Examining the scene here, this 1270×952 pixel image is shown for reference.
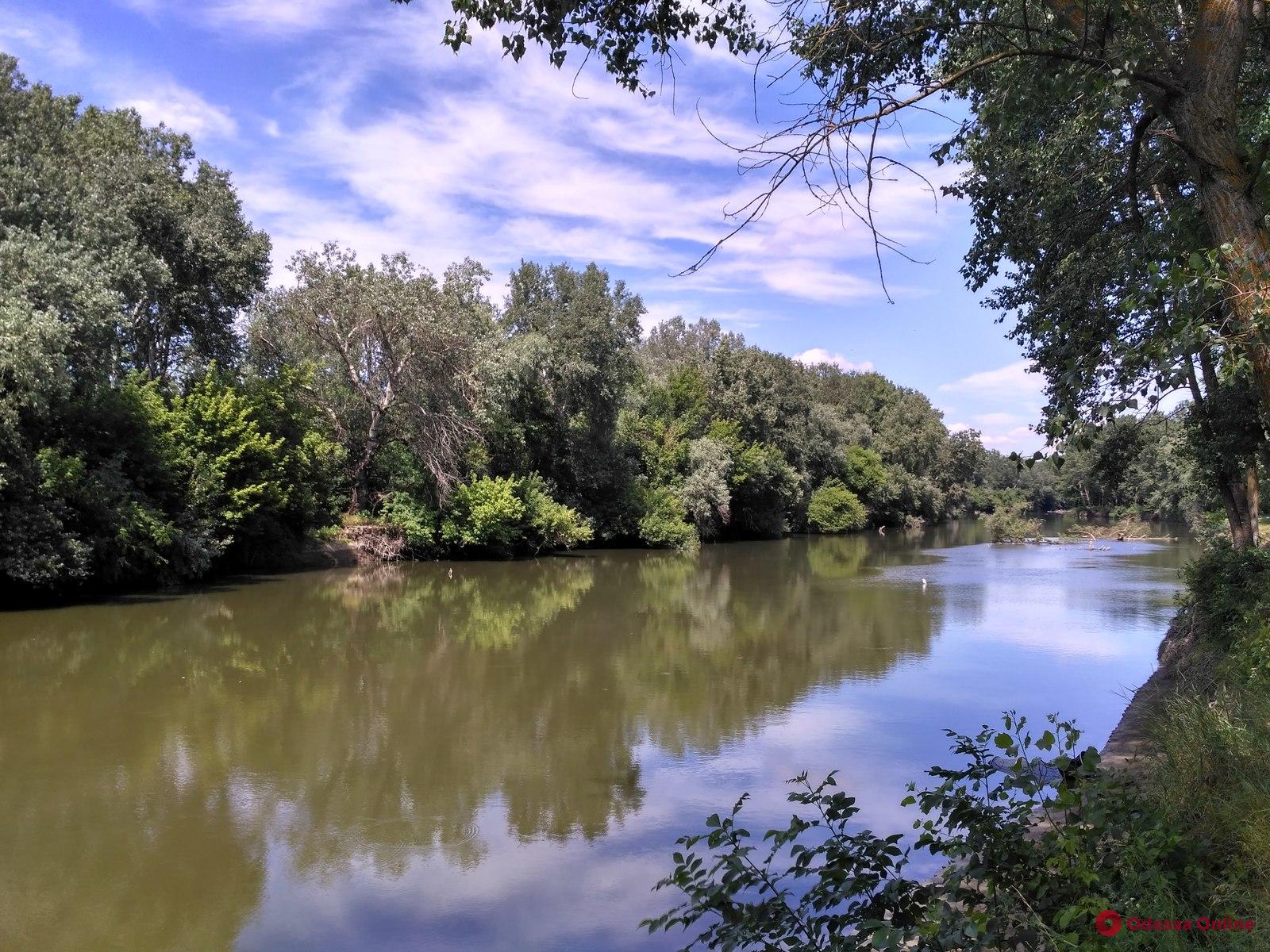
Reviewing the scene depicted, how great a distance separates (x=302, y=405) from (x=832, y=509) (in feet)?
105

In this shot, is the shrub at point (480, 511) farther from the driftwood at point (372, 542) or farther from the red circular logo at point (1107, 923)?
the red circular logo at point (1107, 923)

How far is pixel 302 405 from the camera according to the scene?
2355 cm

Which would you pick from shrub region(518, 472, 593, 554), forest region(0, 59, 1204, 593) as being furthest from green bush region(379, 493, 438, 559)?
shrub region(518, 472, 593, 554)

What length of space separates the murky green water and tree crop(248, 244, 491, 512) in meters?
7.33

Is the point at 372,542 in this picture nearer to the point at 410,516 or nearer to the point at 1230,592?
the point at 410,516

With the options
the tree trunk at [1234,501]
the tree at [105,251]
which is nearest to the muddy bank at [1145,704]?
the tree trunk at [1234,501]

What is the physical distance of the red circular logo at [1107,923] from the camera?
2646 millimetres

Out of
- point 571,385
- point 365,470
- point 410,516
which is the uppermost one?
point 571,385

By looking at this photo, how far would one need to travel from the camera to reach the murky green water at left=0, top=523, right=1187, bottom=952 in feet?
18.6

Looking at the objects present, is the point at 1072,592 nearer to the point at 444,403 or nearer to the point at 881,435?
the point at 444,403

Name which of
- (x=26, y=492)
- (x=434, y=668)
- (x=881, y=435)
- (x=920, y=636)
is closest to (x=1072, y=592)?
(x=920, y=636)

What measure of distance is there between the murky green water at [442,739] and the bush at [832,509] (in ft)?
91.8

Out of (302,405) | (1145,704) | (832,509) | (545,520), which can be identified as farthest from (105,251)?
(832,509)

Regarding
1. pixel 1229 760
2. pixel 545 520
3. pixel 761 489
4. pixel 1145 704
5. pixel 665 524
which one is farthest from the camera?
pixel 761 489
